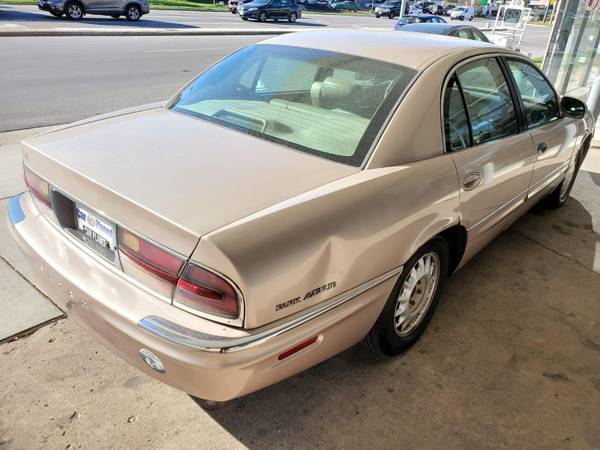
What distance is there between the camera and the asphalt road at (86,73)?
7137mm

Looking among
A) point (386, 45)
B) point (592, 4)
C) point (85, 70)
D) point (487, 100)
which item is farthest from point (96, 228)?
point (592, 4)

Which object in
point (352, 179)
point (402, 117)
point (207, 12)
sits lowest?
point (207, 12)

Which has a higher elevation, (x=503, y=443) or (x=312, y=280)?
(x=312, y=280)

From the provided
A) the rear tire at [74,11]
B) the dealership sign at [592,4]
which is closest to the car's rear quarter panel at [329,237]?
the dealership sign at [592,4]

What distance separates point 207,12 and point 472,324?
31.2 m

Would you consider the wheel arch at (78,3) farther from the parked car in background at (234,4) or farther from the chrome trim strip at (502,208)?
the chrome trim strip at (502,208)

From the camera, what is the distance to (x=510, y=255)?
3.96 m

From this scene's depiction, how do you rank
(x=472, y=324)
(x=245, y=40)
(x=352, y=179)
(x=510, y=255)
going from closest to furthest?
(x=352, y=179) < (x=472, y=324) < (x=510, y=255) < (x=245, y=40)

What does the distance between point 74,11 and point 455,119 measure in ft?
66.3

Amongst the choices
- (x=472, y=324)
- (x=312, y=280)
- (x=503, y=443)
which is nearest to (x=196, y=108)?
(x=312, y=280)

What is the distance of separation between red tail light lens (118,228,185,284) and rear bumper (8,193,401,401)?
0.36 feet

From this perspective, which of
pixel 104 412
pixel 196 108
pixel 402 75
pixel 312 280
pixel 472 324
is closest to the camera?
pixel 312 280

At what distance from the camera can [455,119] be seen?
8.60ft

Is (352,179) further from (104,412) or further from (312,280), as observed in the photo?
(104,412)
